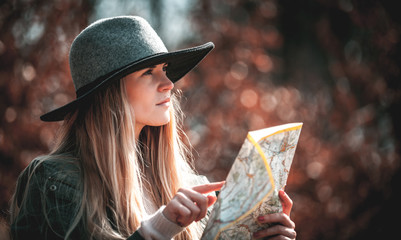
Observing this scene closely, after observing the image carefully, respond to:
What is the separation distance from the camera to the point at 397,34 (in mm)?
5363

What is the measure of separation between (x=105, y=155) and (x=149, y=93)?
0.37 metres

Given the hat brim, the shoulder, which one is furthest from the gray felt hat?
the shoulder

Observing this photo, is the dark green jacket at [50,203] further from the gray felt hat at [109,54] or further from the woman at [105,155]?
the gray felt hat at [109,54]

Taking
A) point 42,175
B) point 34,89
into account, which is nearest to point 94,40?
point 42,175

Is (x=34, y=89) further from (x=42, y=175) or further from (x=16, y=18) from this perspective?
(x=42, y=175)

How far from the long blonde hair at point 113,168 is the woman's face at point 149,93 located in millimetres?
39

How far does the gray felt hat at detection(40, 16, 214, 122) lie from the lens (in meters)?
1.70

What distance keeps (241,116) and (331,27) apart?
2391 millimetres

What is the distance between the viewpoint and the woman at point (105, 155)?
1559 millimetres

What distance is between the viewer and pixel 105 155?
1752 millimetres

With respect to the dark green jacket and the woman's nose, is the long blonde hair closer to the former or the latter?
the dark green jacket

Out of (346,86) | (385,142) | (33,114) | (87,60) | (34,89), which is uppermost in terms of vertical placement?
(87,60)

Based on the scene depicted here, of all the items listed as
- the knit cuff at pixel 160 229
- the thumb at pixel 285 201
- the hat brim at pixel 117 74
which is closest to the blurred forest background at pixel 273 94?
the hat brim at pixel 117 74

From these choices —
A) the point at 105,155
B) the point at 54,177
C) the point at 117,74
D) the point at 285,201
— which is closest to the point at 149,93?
the point at 117,74
